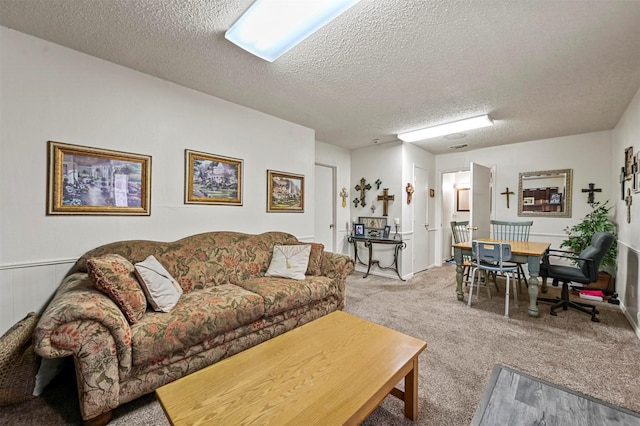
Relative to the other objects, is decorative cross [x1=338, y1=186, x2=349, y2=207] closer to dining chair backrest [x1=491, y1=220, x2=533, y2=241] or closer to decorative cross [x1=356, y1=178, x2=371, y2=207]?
decorative cross [x1=356, y1=178, x2=371, y2=207]

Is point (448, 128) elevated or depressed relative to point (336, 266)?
elevated

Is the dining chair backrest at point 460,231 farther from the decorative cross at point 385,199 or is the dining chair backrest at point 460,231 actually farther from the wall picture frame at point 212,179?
the wall picture frame at point 212,179

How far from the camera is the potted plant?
11.4 feet

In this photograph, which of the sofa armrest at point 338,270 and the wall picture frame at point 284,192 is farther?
the wall picture frame at point 284,192

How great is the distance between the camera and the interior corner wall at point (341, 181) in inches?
189

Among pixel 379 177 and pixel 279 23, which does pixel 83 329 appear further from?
pixel 379 177

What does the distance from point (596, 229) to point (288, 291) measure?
4230 millimetres

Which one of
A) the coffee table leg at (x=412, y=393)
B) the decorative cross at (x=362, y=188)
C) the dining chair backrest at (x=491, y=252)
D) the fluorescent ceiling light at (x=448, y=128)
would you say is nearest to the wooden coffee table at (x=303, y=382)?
the coffee table leg at (x=412, y=393)

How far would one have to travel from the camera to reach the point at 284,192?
360cm

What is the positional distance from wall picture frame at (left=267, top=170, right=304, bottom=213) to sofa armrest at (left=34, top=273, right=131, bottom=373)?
6.88ft

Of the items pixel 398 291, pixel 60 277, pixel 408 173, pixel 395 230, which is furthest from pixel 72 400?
pixel 408 173

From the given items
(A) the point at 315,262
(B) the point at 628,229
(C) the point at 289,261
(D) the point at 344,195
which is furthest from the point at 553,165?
(C) the point at 289,261

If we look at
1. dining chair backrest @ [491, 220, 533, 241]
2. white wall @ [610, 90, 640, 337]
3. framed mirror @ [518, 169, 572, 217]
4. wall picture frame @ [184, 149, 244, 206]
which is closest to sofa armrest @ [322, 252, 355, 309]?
wall picture frame @ [184, 149, 244, 206]

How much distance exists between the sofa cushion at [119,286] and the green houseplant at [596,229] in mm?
5134
